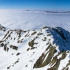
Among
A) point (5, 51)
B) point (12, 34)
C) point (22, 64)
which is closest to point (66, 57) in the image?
point (22, 64)

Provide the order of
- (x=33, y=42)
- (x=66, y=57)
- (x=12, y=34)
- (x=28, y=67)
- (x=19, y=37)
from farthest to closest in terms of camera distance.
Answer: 1. (x=12, y=34)
2. (x=19, y=37)
3. (x=33, y=42)
4. (x=28, y=67)
5. (x=66, y=57)

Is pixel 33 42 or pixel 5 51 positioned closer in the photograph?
pixel 33 42

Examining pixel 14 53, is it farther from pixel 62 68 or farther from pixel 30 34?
pixel 62 68

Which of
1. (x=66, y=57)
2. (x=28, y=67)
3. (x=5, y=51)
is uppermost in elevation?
(x=66, y=57)

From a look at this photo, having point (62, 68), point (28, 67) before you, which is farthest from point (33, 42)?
point (62, 68)

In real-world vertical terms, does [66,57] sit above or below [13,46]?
above

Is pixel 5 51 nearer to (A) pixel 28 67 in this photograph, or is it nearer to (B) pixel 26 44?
(B) pixel 26 44

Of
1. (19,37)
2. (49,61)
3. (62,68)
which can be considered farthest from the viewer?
(19,37)

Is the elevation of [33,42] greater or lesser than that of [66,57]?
lesser

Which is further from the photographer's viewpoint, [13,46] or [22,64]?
[13,46]
